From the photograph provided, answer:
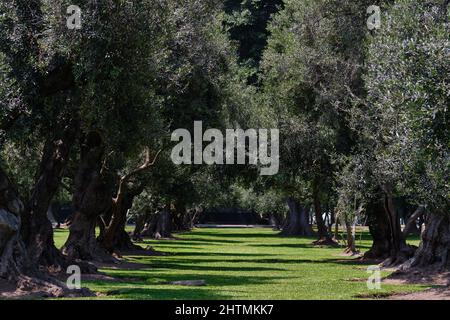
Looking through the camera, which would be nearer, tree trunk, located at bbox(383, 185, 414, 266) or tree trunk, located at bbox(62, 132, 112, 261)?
tree trunk, located at bbox(62, 132, 112, 261)

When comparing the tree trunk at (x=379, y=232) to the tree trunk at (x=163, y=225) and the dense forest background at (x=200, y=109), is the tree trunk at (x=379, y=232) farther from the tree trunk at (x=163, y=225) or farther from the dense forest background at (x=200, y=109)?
the tree trunk at (x=163, y=225)

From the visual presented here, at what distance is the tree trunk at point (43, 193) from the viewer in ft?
83.1

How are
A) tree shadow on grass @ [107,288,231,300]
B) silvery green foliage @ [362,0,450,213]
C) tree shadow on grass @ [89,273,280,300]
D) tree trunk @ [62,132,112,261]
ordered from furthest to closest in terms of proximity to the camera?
tree trunk @ [62,132,112,261], tree shadow on grass @ [89,273,280,300], tree shadow on grass @ [107,288,231,300], silvery green foliage @ [362,0,450,213]

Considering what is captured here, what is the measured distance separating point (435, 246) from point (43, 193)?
12.6 meters

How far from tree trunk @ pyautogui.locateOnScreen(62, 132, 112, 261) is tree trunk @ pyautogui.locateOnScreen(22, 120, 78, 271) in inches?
143

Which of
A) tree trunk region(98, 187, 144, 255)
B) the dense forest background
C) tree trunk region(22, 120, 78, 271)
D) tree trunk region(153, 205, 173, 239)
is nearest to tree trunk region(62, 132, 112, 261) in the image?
the dense forest background

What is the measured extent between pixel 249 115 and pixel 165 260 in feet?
25.1

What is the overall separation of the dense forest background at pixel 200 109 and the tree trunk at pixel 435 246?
43 mm

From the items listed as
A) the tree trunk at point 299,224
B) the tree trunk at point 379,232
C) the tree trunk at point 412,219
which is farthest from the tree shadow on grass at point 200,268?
the tree trunk at point 299,224

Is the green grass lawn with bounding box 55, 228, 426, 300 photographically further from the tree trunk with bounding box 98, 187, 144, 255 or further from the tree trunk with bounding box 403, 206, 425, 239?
the tree trunk with bounding box 403, 206, 425, 239

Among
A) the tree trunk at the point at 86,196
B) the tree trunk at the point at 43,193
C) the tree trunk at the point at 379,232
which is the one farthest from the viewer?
the tree trunk at the point at 379,232

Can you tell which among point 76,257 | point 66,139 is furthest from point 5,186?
point 76,257

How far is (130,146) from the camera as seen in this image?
2236cm

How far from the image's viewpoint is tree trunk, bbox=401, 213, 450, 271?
27.3 meters
